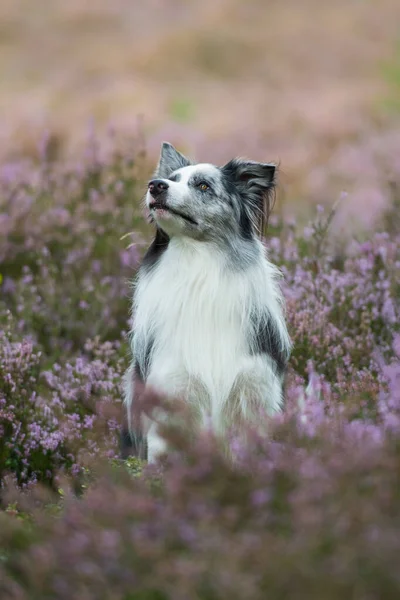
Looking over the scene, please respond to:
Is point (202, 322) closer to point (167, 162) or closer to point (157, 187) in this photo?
point (157, 187)

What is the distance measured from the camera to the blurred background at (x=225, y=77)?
50.2ft

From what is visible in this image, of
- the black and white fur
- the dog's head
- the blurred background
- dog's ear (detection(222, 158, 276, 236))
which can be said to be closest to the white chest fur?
the black and white fur

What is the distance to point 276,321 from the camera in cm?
448

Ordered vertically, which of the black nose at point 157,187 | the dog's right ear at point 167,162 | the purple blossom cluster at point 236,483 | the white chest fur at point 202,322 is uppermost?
the dog's right ear at point 167,162

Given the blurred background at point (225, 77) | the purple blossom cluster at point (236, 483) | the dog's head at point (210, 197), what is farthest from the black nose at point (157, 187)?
the blurred background at point (225, 77)

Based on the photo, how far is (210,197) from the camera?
14.7ft

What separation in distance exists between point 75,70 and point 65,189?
14326 mm

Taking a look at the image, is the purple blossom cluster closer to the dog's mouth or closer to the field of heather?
the field of heather

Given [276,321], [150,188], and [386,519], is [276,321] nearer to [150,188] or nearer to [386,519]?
[150,188]

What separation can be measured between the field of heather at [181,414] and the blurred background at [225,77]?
0.12 metres

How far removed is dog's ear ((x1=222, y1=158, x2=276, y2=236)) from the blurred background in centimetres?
883

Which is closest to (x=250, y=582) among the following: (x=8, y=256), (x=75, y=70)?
(x=8, y=256)

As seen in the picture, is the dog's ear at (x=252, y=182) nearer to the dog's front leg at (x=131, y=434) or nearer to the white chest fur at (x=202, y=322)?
the white chest fur at (x=202, y=322)

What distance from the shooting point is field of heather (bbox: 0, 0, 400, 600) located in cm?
217
